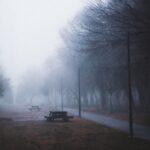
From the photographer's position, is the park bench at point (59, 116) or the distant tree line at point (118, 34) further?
the park bench at point (59, 116)

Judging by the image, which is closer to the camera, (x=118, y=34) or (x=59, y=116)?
(x=118, y=34)

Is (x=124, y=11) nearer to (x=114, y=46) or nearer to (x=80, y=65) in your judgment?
(x=114, y=46)

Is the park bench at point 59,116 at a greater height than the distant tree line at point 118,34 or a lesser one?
lesser

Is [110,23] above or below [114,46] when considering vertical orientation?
above

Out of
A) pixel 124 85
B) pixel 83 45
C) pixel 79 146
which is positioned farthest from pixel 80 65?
pixel 79 146

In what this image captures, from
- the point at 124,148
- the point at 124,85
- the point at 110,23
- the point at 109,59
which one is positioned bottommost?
the point at 124,148

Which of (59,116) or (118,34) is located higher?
(118,34)

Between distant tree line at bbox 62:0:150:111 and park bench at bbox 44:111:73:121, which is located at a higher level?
distant tree line at bbox 62:0:150:111

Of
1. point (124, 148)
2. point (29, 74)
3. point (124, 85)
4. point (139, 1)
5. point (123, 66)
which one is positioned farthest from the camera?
point (29, 74)

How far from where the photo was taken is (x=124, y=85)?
33.5m

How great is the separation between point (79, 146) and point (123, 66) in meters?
13.9

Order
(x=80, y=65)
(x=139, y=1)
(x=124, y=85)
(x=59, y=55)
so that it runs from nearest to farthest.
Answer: (x=139, y=1) < (x=124, y=85) < (x=80, y=65) < (x=59, y=55)

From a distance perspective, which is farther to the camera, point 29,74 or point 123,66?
point 29,74

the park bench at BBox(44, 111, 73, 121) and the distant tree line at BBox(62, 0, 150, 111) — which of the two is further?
the park bench at BBox(44, 111, 73, 121)
